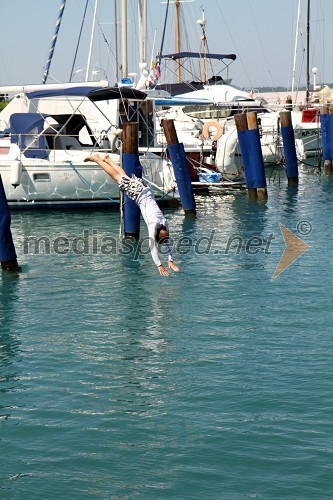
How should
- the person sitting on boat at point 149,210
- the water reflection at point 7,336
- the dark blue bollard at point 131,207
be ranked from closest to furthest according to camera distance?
1. the water reflection at point 7,336
2. the person sitting on boat at point 149,210
3. the dark blue bollard at point 131,207

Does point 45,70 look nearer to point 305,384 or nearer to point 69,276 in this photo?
point 69,276

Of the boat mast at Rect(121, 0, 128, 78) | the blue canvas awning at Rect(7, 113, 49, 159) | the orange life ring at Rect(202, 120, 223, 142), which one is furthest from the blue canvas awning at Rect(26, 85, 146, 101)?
the orange life ring at Rect(202, 120, 223, 142)

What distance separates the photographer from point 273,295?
1582 centimetres

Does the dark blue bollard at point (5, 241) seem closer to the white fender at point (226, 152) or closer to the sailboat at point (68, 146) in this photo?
the sailboat at point (68, 146)

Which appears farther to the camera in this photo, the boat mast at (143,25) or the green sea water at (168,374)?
the boat mast at (143,25)

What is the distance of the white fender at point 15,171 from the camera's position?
81.4ft

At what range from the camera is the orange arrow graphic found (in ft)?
60.4

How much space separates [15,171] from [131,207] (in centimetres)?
551

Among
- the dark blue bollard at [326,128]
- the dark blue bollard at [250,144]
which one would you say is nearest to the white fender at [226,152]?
the dark blue bollard at [250,144]

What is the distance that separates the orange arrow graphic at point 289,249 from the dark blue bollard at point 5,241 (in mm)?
5117

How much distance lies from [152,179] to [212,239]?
16.1ft

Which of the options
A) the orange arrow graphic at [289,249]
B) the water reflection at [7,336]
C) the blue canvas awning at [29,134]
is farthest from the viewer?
the blue canvas awning at [29,134]

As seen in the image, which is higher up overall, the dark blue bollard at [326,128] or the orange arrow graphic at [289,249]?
the dark blue bollard at [326,128]


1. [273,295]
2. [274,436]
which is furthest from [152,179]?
[274,436]
